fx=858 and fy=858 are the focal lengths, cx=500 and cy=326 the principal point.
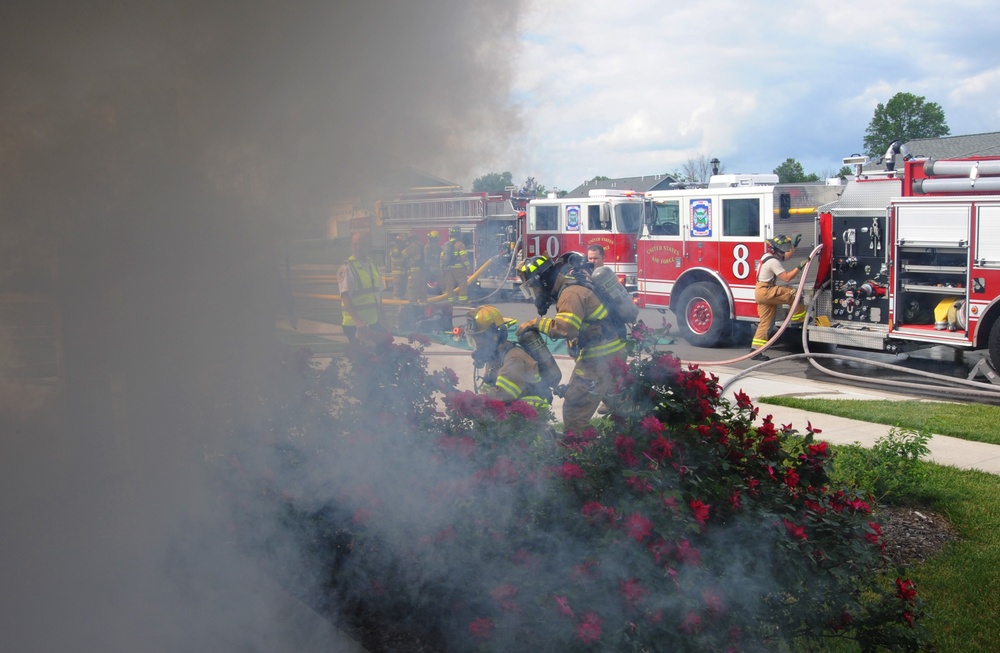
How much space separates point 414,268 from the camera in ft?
15.1

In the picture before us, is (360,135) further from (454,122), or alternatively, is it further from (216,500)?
(216,500)

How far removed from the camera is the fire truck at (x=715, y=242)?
37.6ft

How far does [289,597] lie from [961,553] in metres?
3.47

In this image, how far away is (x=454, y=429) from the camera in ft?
10.5

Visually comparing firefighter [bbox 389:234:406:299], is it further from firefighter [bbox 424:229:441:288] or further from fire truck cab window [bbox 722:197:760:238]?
fire truck cab window [bbox 722:197:760:238]

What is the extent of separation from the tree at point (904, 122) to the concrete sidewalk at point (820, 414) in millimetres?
37742

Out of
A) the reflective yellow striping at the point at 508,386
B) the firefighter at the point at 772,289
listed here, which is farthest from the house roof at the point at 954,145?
the reflective yellow striping at the point at 508,386

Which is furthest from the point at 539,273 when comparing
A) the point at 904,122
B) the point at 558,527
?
the point at 904,122

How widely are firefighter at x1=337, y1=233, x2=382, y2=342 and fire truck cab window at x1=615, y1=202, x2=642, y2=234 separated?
11.9 metres

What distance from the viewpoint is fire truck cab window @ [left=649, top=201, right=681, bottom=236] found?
1259cm

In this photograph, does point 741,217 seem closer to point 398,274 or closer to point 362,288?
point 398,274

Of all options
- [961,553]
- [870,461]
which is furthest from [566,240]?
[961,553]

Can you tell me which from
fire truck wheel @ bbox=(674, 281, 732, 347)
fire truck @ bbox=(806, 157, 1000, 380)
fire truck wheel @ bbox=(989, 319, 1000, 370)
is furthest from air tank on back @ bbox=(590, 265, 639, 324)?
fire truck wheel @ bbox=(674, 281, 732, 347)

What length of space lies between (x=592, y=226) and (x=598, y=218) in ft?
0.63
